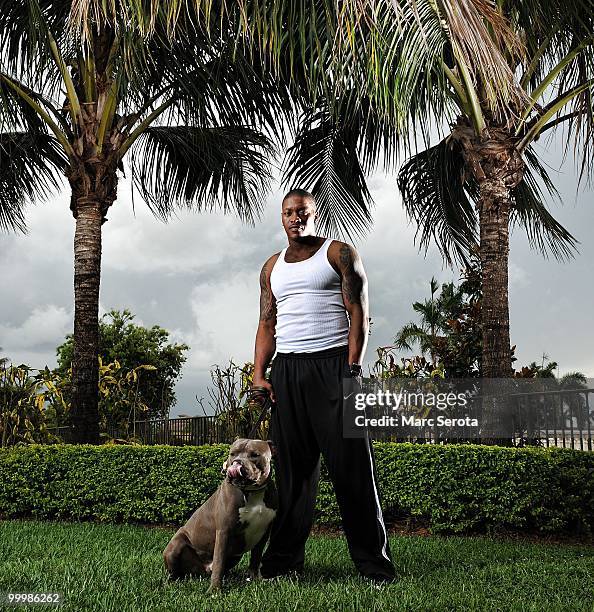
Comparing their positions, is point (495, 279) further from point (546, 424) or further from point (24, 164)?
point (24, 164)

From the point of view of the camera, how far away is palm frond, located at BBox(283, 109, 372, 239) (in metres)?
11.3

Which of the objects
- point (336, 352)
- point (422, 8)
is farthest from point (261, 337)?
point (422, 8)

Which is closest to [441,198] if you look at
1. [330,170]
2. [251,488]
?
[330,170]

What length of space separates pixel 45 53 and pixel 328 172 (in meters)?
4.47

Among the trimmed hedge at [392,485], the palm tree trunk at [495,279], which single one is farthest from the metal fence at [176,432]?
the palm tree trunk at [495,279]

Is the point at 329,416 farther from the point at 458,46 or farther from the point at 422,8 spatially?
the point at 422,8

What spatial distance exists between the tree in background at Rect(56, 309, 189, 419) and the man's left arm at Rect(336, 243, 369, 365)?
17959mm

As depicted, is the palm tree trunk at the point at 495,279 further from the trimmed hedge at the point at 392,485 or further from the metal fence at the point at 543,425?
the trimmed hedge at the point at 392,485

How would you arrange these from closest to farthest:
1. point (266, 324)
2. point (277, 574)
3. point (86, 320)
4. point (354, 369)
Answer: point (354, 369), point (277, 574), point (266, 324), point (86, 320)

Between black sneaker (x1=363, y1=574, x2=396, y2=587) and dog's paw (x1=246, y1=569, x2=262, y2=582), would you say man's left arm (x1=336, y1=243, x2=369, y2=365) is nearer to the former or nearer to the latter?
black sneaker (x1=363, y1=574, x2=396, y2=587)

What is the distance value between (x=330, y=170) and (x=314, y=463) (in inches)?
302

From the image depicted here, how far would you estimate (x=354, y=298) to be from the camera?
440 centimetres

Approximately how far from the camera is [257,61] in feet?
32.0

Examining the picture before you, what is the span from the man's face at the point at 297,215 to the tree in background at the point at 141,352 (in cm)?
1786
